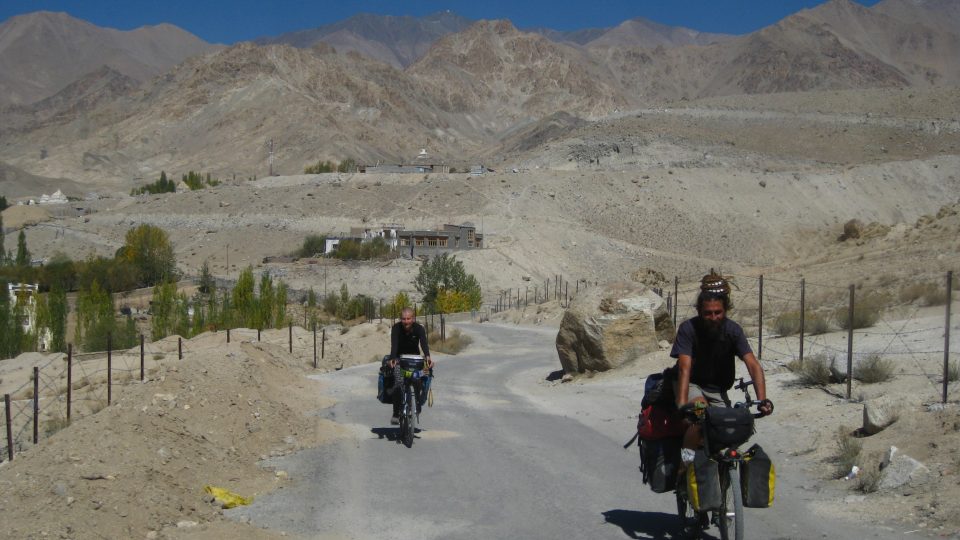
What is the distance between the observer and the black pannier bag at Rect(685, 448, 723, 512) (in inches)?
281

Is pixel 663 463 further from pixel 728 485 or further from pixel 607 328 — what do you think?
pixel 607 328

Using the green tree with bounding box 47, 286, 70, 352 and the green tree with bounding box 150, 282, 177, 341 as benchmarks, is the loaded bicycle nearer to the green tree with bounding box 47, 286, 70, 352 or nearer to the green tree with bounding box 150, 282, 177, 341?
the green tree with bounding box 47, 286, 70, 352

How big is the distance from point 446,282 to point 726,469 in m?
58.5

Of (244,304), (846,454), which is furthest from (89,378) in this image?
(244,304)

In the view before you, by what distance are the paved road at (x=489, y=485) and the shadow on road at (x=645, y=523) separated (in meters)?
0.01

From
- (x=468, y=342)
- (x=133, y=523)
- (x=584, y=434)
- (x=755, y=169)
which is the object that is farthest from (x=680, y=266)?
(x=133, y=523)

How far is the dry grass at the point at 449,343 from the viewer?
34.0 meters

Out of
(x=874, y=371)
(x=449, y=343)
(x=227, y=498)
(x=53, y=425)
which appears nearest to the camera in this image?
(x=227, y=498)

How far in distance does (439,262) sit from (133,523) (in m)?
58.6

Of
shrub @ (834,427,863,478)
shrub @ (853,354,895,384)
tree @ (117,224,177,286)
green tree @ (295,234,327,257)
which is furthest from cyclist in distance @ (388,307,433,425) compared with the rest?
green tree @ (295,234,327,257)

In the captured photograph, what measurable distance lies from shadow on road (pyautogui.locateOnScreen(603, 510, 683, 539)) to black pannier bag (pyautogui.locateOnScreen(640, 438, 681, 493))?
56cm

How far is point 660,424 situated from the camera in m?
7.75

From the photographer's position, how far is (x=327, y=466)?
36.8 ft

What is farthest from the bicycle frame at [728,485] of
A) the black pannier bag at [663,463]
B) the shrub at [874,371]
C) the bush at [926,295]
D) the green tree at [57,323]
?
the green tree at [57,323]
